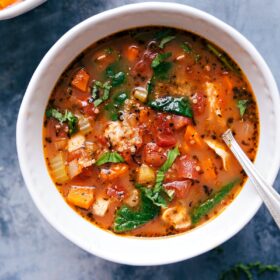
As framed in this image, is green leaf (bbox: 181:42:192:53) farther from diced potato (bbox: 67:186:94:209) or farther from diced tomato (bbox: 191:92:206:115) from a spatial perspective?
diced potato (bbox: 67:186:94:209)

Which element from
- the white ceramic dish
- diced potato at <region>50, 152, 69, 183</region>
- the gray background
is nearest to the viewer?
the white ceramic dish

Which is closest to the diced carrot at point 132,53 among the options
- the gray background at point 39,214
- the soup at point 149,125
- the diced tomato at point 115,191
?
the soup at point 149,125

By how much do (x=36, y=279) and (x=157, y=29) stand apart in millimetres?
1562

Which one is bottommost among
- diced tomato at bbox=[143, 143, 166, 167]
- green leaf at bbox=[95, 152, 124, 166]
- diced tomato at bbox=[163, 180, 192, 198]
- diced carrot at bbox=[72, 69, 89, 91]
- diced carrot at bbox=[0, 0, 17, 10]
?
diced tomato at bbox=[163, 180, 192, 198]

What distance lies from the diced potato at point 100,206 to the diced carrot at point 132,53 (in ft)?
2.48

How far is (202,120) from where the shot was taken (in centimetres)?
341

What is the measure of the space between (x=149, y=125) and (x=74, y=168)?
457 mm

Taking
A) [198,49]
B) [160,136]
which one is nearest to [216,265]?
[160,136]

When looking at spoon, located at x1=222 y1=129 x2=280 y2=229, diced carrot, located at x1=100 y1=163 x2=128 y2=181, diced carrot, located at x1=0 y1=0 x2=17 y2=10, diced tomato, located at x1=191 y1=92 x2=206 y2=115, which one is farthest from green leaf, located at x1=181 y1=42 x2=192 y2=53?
diced carrot, located at x1=0 y1=0 x2=17 y2=10

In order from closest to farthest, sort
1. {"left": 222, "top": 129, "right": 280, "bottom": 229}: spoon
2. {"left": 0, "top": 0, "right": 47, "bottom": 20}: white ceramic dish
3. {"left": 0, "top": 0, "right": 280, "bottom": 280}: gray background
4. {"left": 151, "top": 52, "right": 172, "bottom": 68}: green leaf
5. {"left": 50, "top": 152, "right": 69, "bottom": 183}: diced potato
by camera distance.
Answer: {"left": 222, "top": 129, "right": 280, "bottom": 229}: spoon, {"left": 0, "top": 0, "right": 47, "bottom": 20}: white ceramic dish, {"left": 151, "top": 52, "right": 172, "bottom": 68}: green leaf, {"left": 50, "top": 152, "right": 69, "bottom": 183}: diced potato, {"left": 0, "top": 0, "right": 280, "bottom": 280}: gray background

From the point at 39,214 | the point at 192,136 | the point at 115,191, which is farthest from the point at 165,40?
the point at 39,214

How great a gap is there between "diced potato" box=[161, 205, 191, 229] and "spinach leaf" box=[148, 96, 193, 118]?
508 mm

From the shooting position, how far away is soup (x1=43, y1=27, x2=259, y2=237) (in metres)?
3.40

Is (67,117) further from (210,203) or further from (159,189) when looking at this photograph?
(210,203)
